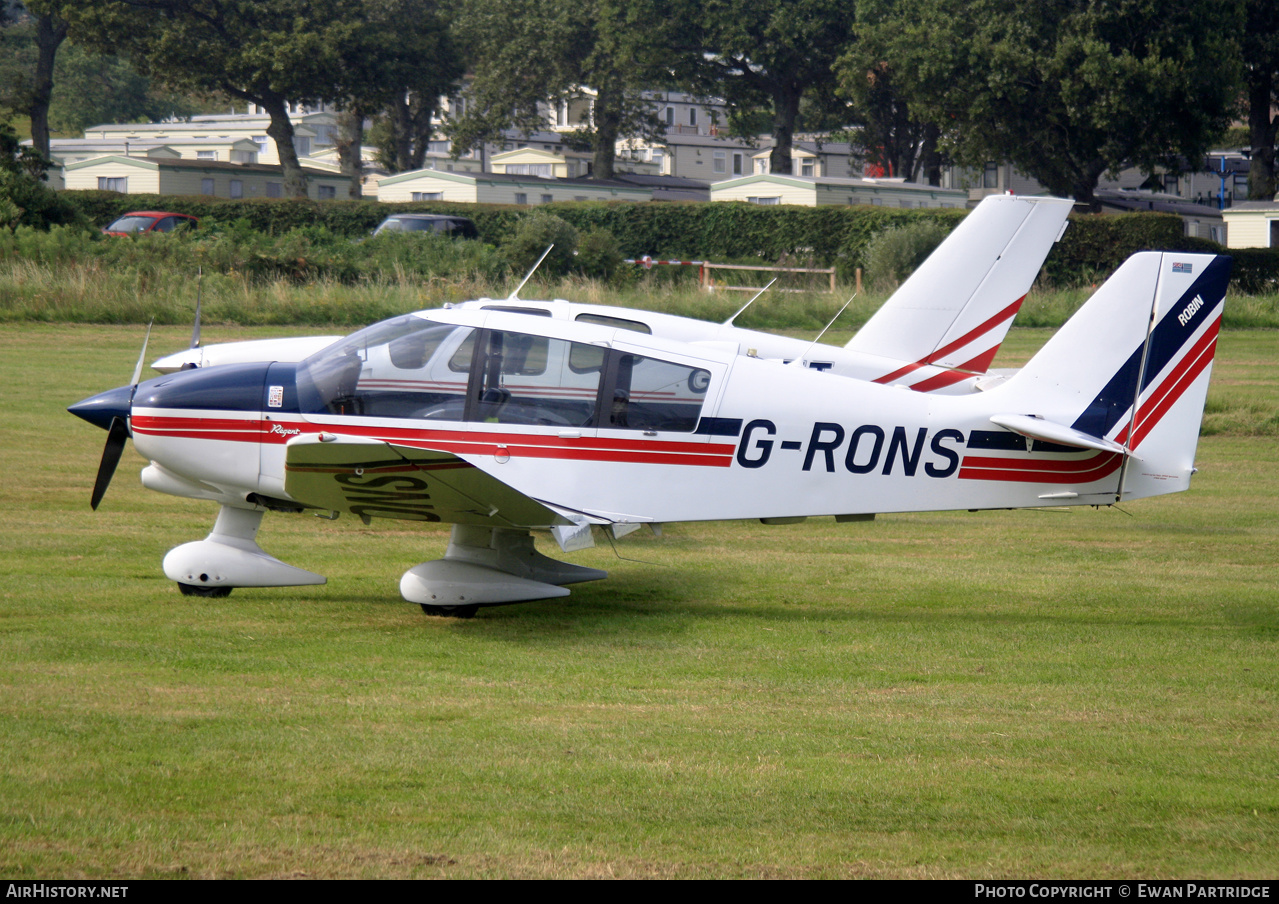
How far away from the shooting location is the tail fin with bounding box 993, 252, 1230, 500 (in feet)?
25.6

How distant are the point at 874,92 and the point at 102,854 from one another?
192 feet

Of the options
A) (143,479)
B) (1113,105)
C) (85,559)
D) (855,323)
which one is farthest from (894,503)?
(1113,105)

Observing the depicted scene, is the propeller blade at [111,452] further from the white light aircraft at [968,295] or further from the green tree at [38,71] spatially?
the green tree at [38,71]

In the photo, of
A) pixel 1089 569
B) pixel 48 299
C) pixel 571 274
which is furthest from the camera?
pixel 571 274

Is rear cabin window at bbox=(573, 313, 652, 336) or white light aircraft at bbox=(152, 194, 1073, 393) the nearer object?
rear cabin window at bbox=(573, 313, 652, 336)

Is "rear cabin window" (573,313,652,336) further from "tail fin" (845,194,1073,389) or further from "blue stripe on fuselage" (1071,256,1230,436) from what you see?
"blue stripe on fuselage" (1071,256,1230,436)

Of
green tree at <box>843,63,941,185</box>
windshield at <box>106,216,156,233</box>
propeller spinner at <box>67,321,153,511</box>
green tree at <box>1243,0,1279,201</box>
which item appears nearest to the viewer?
propeller spinner at <box>67,321,153,511</box>

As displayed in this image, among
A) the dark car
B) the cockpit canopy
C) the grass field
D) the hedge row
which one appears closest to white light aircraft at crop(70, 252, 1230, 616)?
the cockpit canopy

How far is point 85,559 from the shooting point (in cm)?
891

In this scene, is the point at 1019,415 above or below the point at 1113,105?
below

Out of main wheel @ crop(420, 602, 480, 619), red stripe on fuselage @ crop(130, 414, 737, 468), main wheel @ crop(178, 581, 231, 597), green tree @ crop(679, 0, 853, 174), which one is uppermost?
green tree @ crop(679, 0, 853, 174)

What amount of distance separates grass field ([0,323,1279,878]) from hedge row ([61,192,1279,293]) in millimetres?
31274

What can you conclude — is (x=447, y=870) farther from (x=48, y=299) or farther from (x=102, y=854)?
(x=48, y=299)

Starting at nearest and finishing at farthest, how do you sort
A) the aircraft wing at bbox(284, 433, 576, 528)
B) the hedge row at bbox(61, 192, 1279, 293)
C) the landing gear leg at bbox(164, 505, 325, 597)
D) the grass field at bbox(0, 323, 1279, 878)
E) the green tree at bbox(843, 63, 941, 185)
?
the grass field at bbox(0, 323, 1279, 878) → the aircraft wing at bbox(284, 433, 576, 528) → the landing gear leg at bbox(164, 505, 325, 597) → the hedge row at bbox(61, 192, 1279, 293) → the green tree at bbox(843, 63, 941, 185)
